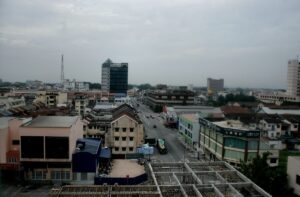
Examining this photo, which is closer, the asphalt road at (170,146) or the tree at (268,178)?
the tree at (268,178)

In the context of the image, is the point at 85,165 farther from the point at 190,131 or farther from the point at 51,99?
the point at 51,99

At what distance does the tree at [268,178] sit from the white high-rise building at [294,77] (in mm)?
28850

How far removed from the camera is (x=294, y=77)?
34031 mm

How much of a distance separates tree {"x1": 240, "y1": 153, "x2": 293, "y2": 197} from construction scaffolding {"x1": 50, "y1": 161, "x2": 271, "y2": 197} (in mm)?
596

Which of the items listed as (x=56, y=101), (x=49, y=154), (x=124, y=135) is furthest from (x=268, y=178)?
(x=56, y=101)

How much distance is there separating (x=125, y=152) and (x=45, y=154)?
3898mm

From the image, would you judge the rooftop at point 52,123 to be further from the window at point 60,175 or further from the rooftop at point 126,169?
the rooftop at point 126,169

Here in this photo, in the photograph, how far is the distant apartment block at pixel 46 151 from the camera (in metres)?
8.86

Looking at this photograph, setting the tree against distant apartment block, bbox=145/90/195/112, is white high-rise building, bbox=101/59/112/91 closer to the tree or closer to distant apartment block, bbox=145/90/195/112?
distant apartment block, bbox=145/90/195/112

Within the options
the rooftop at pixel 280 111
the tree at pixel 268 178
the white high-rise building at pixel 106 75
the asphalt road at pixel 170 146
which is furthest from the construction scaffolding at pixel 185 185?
the white high-rise building at pixel 106 75

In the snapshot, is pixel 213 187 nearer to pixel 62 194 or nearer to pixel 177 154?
pixel 62 194

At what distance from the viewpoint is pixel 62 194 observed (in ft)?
17.7

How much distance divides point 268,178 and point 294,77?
29574 millimetres

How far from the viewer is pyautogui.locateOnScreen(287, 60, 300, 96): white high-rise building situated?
111 ft
